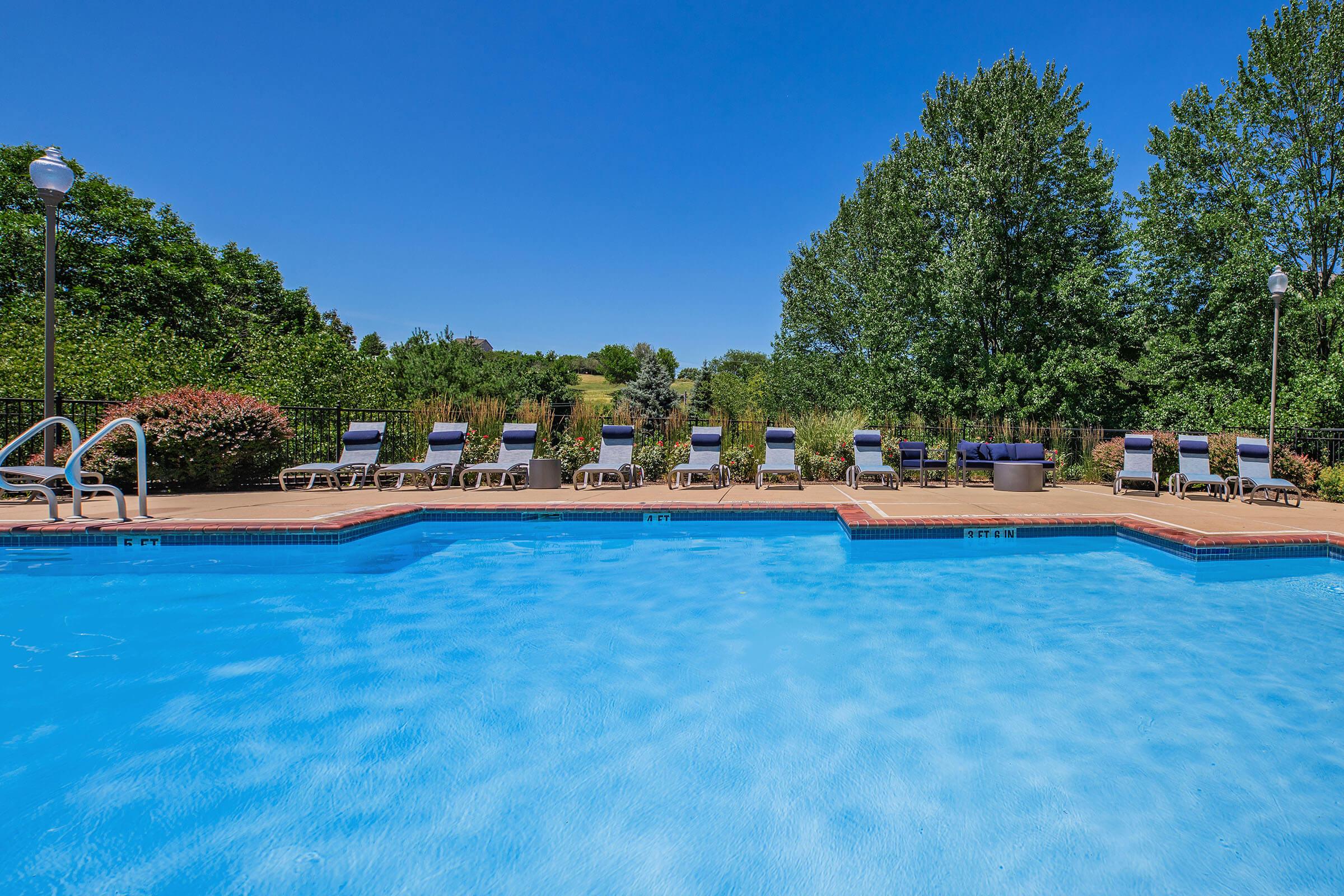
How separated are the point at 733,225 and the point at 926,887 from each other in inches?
981

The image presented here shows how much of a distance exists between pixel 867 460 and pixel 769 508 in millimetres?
3359

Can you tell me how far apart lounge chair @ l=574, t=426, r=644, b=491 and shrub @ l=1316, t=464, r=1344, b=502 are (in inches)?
417

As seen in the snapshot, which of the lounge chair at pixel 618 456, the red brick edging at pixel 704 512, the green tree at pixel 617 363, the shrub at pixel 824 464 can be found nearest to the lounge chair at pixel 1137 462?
the red brick edging at pixel 704 512

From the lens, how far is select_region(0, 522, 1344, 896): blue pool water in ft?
6.64

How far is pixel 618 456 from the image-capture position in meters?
9.98

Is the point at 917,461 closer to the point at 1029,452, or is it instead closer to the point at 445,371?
the point at 1029,452

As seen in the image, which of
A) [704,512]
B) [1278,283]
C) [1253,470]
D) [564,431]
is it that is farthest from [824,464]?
[1278,283]

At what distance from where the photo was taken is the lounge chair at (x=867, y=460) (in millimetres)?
9844

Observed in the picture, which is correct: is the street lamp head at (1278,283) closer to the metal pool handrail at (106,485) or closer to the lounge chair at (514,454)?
the lounge chair at (514,454)

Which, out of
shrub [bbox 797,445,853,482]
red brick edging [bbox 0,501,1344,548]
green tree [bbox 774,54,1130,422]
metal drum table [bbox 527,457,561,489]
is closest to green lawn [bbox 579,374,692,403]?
green tree [bbox 774,54,1130,422]

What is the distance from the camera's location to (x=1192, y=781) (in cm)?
245

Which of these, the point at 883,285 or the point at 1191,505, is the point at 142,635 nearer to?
the point at 1191,505

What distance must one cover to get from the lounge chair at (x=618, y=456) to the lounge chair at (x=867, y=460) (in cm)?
358

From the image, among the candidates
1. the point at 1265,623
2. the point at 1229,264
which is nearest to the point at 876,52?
the point at 1229,264
